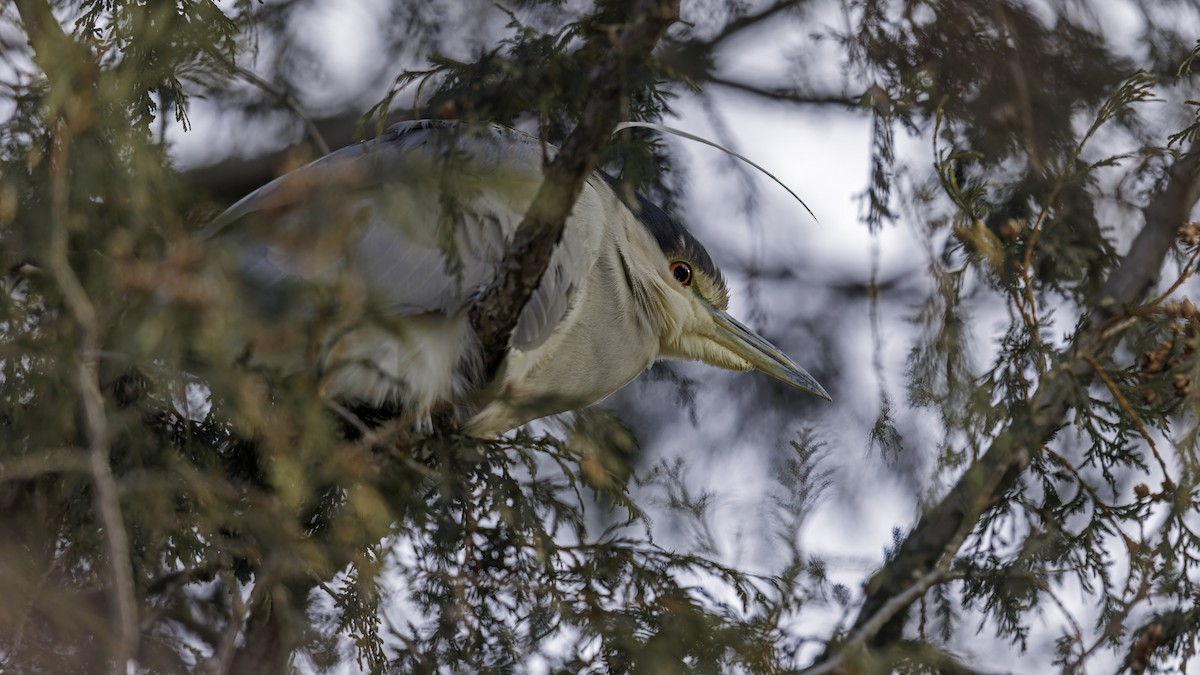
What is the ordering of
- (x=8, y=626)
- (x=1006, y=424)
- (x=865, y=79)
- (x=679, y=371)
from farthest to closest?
1. (x=679, y=371)
2. (x=865, y=79)
3. (x=1006, y=424)
4. (x=8, y=626)

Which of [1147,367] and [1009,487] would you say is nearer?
[1147,367]

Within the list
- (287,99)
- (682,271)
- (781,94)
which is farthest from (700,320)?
(287,99)

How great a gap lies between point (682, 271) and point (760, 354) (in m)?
0.35

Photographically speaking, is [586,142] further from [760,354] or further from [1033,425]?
[760,354]

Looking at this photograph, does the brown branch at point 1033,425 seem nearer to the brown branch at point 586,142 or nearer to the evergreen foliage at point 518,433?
the evergreen foliage at point 518,433

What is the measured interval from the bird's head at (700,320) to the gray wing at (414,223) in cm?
47

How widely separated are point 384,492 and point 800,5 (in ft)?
7.40

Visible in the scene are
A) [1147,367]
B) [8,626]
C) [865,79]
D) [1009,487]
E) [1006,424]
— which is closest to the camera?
[8,626]

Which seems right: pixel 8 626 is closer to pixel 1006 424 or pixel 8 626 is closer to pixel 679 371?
pixel 1006 424

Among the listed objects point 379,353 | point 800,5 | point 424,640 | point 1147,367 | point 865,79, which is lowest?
point 424,640

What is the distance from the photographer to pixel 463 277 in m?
2.51

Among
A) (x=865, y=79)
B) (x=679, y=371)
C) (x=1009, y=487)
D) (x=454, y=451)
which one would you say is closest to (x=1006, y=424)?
(x=1009, y=487)

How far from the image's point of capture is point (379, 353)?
262 centimetres

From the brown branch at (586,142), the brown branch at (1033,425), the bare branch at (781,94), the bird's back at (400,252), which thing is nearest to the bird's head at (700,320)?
the bird's back at (400,252)
